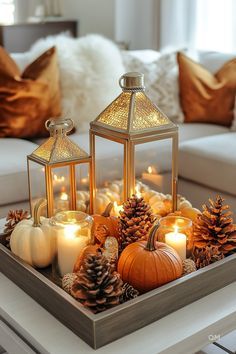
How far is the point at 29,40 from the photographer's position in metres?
4.55

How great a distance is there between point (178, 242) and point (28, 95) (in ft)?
4.59

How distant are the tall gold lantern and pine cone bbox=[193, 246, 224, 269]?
0.77 ft

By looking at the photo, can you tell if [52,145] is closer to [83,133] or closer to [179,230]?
[179,230]

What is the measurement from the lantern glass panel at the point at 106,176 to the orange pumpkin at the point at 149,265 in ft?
0.99

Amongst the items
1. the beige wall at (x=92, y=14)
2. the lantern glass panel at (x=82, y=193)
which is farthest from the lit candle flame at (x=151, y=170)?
the beige wall at (x=92, y=14)

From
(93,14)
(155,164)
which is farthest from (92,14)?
(155,164)

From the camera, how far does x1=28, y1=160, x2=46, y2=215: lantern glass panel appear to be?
1.41 metres

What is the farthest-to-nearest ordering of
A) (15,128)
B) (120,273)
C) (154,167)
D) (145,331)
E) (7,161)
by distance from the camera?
(15,128) → (7,161) → (154,167) → (120,273) → (145,331)

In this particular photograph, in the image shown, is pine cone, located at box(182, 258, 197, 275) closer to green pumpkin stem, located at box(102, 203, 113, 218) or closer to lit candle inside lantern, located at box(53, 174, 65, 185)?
green pumpkin stem, located at box(102, 203, 113, 218)

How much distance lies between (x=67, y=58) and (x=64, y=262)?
5.23 feet

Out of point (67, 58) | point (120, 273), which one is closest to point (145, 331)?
point (120, 273)

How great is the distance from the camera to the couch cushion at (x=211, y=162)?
2266mm

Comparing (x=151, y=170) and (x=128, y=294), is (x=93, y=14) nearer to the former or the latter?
(x=151, y=170)

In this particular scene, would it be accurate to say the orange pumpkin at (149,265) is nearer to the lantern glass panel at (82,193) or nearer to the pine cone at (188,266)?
the pine cone at (188,266)
